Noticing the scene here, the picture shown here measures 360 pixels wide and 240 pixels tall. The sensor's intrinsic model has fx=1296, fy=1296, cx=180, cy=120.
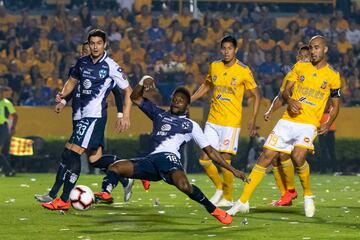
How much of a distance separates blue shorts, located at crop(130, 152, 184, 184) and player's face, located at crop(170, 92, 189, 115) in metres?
0.51

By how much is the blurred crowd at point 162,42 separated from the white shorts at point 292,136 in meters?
14.3

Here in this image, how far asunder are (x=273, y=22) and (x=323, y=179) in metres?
8.58

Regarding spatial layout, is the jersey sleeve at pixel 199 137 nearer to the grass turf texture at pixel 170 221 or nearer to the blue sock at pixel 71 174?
the grass turf texture at pixel 170 221

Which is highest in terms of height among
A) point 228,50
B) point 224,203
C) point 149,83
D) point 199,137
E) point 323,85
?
point 228,50

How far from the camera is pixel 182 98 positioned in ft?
49.5

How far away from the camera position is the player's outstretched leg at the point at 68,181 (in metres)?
15.9

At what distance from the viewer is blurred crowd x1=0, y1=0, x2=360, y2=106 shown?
31641 millimetres

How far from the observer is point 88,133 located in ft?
54.5

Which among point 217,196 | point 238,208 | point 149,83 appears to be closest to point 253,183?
point 238,208

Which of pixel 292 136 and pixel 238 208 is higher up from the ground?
pixel 292 136

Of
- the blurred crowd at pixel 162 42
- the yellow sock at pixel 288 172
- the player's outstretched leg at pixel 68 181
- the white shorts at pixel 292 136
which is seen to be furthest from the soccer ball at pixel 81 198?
the blurred crowd at pixel 162 42

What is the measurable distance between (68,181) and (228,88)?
2847mm

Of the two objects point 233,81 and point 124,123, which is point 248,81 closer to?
point 233,81

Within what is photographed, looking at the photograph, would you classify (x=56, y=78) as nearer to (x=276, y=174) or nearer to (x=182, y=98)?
(x=276, y=174)
